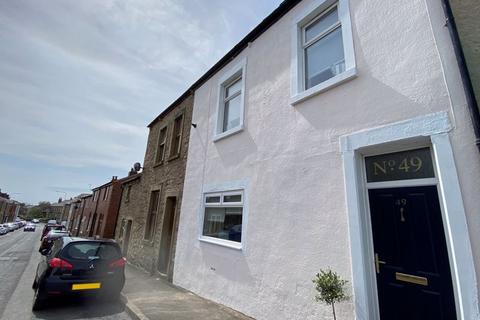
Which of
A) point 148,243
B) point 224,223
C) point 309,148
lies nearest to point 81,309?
point 224,223

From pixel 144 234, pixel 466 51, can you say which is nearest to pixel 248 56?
pixel 466 51

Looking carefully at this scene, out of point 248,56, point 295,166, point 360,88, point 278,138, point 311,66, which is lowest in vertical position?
point 295,166

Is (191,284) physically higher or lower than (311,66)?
lower

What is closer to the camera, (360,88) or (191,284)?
(360,88)

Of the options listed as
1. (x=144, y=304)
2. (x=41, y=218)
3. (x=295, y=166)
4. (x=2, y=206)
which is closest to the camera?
(x=295, y=166)

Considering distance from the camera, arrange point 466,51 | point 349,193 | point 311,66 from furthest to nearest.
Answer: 1. point 311,66
2. point 349,193
3. point 466,51

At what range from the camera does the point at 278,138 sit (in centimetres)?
501

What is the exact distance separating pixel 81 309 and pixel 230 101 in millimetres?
6536

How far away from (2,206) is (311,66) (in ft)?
268

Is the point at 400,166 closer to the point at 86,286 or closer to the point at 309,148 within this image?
the point at 309,148

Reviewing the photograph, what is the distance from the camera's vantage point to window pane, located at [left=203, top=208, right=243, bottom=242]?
5.71 metres

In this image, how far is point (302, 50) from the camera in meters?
5.20

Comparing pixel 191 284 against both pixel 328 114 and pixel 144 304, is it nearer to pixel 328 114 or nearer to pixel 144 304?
pixel 144 304

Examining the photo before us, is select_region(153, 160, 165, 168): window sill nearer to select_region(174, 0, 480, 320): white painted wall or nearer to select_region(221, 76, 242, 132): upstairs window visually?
select_region(221, 76, 242, 132): upstairs window
